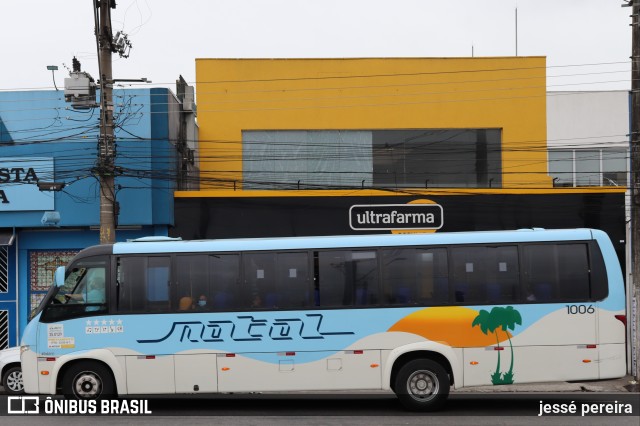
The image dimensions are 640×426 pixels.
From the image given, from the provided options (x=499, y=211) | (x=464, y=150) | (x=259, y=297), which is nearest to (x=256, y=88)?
(x=464, y=150)

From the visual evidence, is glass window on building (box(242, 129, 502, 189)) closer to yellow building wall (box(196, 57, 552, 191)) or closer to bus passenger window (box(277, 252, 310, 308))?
yellow building wall (box(196, 57, 552, 191))

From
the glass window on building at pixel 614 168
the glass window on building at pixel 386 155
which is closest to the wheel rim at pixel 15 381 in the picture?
the glass window on building at pixel 386 155

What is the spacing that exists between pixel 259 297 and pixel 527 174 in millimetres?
14832

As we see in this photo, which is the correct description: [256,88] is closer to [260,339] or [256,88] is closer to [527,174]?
[527,174]

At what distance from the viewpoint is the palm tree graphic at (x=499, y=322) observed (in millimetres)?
13859

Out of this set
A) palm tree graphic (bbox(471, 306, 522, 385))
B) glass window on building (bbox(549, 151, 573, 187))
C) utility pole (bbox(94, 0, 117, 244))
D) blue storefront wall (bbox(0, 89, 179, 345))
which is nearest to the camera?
palm tree graphic (bbox(471, 306, 522, 385))

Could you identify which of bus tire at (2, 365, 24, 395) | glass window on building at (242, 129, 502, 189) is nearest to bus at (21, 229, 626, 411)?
bus tire at (2, 365, 24, 395)

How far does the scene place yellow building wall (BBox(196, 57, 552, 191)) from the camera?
26.7 m

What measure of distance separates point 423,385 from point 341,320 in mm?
1711

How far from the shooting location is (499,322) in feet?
45.6

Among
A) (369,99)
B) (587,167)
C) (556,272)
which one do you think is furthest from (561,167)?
(556,272)

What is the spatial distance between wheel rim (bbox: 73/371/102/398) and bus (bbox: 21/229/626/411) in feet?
0.08

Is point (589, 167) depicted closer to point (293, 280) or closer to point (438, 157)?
point (438, 157)

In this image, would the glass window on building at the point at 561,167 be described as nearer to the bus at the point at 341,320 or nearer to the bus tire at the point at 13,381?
the bus at the point at 341,320
